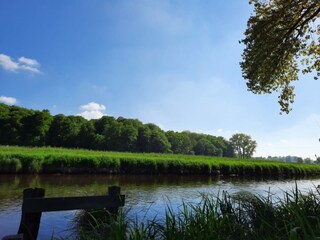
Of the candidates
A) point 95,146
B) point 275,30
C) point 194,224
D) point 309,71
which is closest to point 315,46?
point 309,71

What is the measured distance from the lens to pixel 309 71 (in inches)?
604

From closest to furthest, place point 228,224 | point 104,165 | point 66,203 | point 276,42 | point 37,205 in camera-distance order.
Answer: point 228,224, point 37,205, point 66,203, point 276,42, point 104,165

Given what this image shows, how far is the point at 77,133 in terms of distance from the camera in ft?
316

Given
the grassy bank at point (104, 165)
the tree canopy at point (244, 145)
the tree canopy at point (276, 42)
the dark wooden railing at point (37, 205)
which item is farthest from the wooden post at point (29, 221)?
the tree canopy at point (244, 145)

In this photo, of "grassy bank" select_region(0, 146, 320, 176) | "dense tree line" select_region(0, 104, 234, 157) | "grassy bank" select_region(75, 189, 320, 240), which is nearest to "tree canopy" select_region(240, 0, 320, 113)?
"grassy bank" select_region(75, 189, 320, 240)

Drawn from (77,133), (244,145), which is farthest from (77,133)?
(244,145)

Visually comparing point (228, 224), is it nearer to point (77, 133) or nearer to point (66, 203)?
point (66, 203)

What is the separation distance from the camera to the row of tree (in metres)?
82.8

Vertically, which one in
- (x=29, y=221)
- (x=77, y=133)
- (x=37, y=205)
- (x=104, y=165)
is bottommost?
(x=29, y=221)

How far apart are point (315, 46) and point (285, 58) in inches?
75.6

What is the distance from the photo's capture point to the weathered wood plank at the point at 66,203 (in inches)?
244

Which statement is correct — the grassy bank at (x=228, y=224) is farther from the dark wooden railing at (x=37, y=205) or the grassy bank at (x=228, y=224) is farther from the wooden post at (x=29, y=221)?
the wooden post at (x=29, y=221)

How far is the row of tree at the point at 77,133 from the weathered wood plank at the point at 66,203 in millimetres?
82001

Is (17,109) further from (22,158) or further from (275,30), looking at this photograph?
(275,30)
